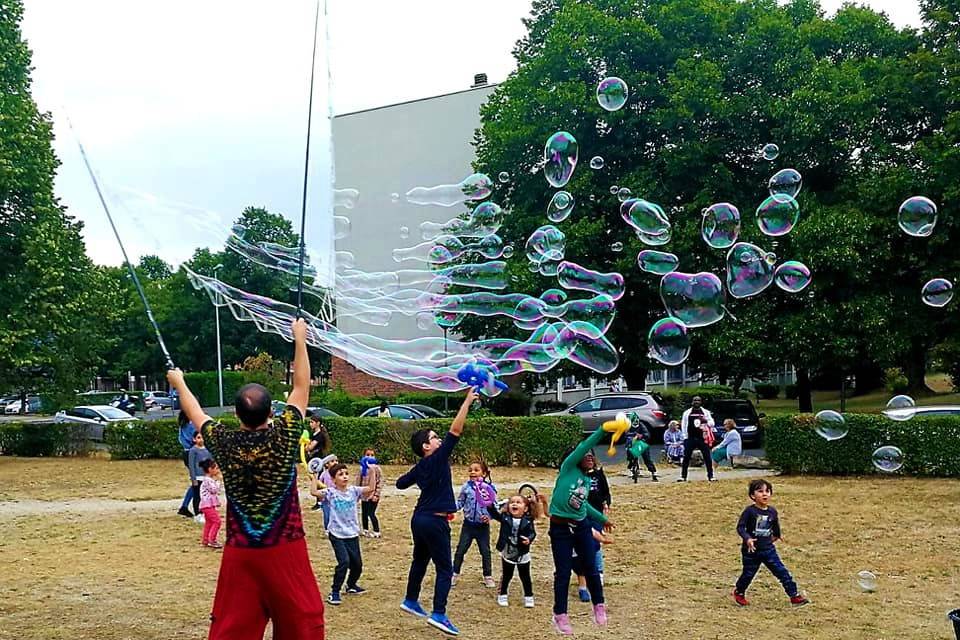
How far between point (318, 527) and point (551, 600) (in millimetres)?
5468

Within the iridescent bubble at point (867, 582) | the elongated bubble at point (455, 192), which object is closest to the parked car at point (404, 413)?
the elongated bubble at point (455, 192)

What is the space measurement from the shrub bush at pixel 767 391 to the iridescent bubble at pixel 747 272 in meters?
40.9

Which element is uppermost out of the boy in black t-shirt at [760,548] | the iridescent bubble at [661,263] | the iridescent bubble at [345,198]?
the iridescent bubble at [345,198]

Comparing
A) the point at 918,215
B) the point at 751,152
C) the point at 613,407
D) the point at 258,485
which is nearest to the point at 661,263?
the point at 918,215

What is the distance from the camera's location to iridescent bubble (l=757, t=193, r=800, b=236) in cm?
1206

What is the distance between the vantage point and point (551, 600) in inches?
351

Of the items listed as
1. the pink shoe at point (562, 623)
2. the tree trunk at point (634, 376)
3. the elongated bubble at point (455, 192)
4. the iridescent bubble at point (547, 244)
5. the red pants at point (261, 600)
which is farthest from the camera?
the tree trunk at point (634, 376)

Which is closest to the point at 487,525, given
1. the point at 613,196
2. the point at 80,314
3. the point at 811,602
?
the point at 811,602

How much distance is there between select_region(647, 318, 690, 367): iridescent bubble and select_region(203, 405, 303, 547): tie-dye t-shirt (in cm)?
766

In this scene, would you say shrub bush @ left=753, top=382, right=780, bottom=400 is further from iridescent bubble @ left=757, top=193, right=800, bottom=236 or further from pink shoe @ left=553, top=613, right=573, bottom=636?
pink shoe @ left=553, top=613, right=573, bottom=636

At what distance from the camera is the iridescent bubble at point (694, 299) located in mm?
11281

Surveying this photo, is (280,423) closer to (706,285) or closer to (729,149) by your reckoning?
(706,285)

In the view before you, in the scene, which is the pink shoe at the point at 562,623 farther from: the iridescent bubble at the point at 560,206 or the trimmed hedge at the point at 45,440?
the trimmed hedge at the point at 45,440

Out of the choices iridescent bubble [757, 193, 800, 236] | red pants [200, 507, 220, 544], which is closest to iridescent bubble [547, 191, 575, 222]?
iridescent bubble [757, 193, 800, 236]
